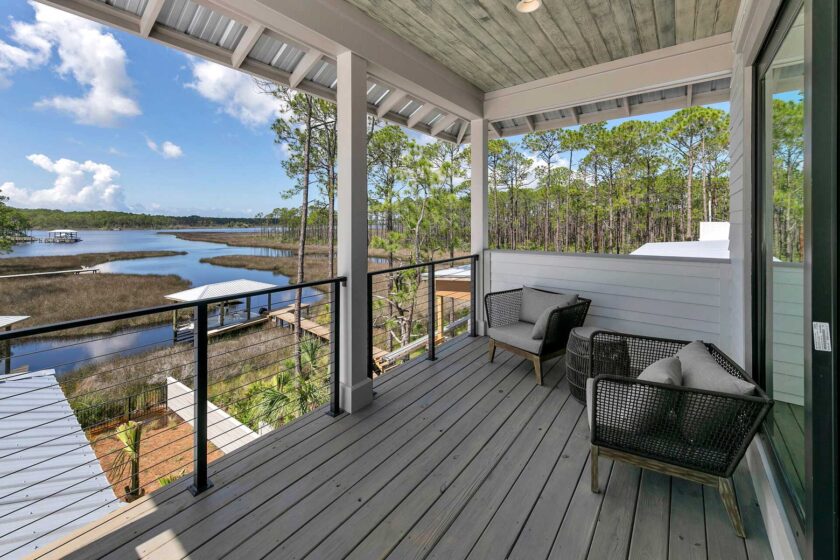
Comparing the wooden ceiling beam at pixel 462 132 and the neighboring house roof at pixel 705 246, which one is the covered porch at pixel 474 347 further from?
the neighboring house roof at pixel 705 246

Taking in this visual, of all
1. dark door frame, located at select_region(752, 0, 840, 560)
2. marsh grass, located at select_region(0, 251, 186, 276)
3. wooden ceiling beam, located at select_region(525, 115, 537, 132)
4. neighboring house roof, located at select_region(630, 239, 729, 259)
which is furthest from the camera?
marsh grass, located at select_region(0, 251, 186, 276)

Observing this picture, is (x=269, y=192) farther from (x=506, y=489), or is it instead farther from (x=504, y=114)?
(x=506, y=489)

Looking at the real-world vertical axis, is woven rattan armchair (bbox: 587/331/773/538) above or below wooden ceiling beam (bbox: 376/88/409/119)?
below

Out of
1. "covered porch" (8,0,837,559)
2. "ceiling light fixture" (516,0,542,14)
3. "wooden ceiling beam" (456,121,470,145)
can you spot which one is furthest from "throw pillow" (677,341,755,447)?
"wooden ceiling beam" (456,121,470,145)

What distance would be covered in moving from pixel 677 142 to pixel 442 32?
22.0 ft

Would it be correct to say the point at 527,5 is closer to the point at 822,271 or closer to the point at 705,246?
the point at 822,271

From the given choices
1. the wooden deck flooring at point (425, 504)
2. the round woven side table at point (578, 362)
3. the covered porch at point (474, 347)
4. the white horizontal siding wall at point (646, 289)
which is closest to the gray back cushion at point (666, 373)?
the covered porch at point (474, 347)

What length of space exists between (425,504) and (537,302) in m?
2.34

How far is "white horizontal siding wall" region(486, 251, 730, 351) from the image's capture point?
310 centimetres

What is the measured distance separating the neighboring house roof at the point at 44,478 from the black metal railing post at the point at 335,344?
1.28 metres

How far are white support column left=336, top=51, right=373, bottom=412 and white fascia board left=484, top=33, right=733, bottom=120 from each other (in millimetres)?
2039

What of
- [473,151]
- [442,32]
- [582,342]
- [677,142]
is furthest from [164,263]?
[677,142]

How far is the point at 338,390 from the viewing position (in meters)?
2.68

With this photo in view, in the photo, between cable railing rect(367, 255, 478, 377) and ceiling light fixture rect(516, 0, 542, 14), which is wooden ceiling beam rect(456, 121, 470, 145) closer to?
cable railing rect(367, 255, 478, 377)
